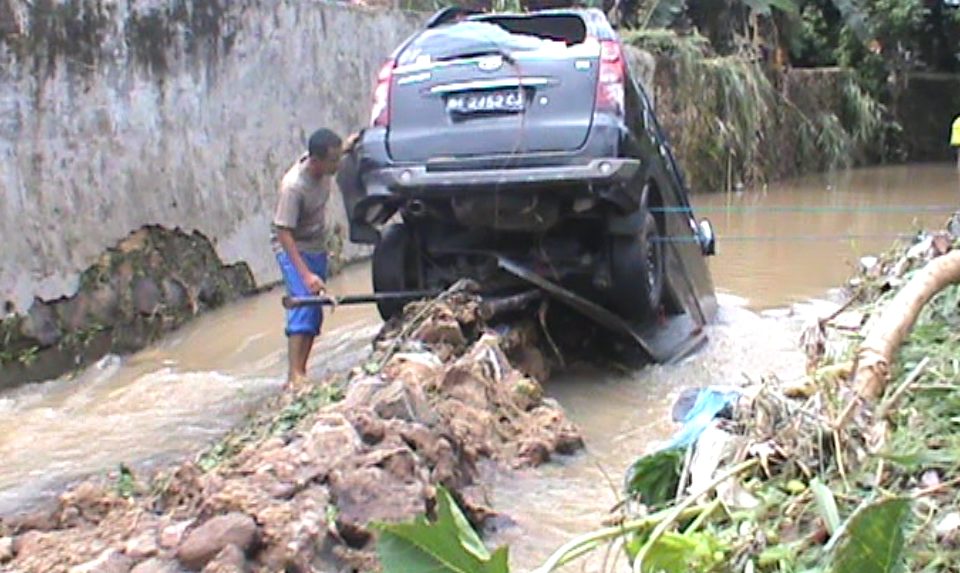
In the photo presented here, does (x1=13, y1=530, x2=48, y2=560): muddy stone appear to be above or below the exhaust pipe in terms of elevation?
below

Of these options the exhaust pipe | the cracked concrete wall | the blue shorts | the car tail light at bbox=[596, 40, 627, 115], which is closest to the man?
the blue shorts

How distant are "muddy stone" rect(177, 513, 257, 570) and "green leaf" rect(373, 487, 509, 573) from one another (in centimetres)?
135

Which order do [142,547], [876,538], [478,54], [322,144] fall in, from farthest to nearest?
[322,144] < [478,54] < [142,547] < [876,538]

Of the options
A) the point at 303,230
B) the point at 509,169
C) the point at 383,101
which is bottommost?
the point at 303,230

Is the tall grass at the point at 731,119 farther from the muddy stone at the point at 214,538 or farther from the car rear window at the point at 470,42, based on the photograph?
the muddy stone at the point at 214,538

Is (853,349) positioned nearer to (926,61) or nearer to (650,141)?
(650,141)

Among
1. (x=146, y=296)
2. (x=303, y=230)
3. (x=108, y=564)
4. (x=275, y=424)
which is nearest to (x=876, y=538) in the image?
(x=108, y=564)

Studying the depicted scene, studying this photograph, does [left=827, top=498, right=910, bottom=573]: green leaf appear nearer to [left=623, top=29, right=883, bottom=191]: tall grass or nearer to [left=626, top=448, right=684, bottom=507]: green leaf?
[left=626, top=448, right=684, bottom=507]: green leaf

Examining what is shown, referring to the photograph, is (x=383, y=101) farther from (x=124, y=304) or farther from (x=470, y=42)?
(x=124, y=304)

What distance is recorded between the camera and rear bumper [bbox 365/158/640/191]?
6031 mm

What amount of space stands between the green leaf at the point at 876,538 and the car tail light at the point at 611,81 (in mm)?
4307

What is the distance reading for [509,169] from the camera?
6.11 m

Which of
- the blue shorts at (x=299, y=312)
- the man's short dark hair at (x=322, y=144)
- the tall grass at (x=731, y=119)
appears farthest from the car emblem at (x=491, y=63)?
the tall grass at (x=731, y=119)

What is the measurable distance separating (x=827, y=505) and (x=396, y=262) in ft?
15.1
